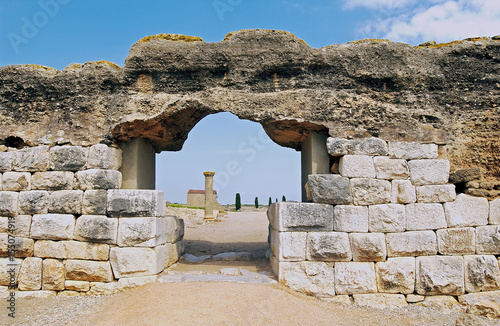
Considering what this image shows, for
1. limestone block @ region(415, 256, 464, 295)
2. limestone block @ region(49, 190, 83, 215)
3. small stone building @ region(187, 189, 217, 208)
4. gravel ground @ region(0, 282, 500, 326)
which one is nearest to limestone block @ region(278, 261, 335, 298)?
gravel ground @ region(0, 282, 500, 326)

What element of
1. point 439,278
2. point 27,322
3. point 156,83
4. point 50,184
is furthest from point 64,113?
point 439,278

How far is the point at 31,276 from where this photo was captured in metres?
5.11

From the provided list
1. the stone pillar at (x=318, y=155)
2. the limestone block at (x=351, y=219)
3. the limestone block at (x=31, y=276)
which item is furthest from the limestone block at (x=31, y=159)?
the limestone block at (x=351, y=219)

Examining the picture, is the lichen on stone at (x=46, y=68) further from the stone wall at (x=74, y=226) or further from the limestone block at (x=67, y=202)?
the limestone block at (x=67, y=202)

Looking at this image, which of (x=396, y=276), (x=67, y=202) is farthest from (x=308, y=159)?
(x=67, y=202)

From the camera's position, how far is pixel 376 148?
205 inches

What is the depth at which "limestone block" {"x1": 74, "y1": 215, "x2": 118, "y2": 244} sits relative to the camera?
5031mm

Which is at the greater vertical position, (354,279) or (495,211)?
(495,211)

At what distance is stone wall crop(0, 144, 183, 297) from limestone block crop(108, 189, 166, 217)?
0.01 m

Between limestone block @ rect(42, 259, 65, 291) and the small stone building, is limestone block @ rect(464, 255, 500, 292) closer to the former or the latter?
limestone block @ rect(42, 259, 65, 291)

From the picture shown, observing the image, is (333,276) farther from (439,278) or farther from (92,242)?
(92,242)

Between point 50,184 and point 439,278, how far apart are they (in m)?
5.84

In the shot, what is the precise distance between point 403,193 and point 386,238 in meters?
0.70

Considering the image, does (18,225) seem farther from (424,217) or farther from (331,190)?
(424,217)
